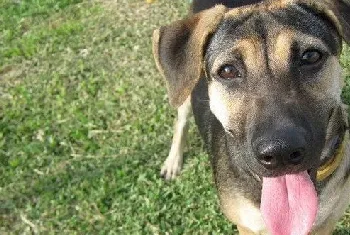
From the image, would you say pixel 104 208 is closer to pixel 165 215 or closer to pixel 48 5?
pixel 165 215

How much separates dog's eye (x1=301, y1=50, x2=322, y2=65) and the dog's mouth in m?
0.64

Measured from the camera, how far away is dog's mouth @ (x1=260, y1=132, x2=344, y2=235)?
360cm

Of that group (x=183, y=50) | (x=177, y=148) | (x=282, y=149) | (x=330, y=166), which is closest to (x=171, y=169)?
(x=177, y=148)

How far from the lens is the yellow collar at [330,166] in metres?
3.81

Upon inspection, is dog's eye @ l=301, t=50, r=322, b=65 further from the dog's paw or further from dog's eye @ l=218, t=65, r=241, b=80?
the dog's paw

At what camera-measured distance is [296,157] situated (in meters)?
3.23

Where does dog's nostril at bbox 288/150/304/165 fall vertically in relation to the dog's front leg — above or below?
above

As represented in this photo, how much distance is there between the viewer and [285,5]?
12.3ft

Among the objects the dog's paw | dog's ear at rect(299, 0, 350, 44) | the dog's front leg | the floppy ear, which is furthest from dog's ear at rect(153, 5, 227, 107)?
the dog's paw

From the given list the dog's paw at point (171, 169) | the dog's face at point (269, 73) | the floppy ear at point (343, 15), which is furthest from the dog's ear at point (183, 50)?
the dog's paw at point (171, 169)

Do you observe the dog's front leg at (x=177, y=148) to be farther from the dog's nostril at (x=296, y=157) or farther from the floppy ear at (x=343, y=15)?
the dog's nostril at (x=296, y=157)

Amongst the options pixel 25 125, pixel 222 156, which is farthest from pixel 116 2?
pixel 222 156

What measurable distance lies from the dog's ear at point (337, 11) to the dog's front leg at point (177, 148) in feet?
6.80

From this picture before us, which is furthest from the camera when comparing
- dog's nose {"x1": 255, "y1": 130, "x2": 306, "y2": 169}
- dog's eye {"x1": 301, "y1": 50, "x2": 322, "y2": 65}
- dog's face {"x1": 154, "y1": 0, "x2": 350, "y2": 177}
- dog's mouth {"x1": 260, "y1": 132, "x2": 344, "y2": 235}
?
dog's mouth {"x1": 260, "y1": 132, "x2": 344, "y2": 235}
